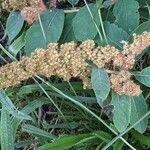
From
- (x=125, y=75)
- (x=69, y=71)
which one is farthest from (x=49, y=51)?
(x=125, y=75)

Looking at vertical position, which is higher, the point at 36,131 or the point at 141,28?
the point at 141,28

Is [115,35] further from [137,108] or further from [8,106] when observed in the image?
[8,106]

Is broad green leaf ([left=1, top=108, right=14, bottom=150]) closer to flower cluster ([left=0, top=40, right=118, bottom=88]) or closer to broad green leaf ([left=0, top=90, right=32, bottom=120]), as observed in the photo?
broad green leaf ([left=0, top=90, right=32, bottom=120])

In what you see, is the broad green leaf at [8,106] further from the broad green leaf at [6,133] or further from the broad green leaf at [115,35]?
the broad green leaf at [115,35]

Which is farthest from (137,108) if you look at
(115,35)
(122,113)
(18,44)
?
(18,44)

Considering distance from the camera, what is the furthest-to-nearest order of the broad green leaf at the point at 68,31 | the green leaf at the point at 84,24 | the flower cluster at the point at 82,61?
the broad green leaf at the point at 68,31
the green leaf at the point at 84,24
the flower cluster at the point at 82,61

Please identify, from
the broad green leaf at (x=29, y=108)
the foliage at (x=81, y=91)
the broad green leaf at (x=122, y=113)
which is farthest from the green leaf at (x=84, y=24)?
the broad green leaf at (x=29, y=108)

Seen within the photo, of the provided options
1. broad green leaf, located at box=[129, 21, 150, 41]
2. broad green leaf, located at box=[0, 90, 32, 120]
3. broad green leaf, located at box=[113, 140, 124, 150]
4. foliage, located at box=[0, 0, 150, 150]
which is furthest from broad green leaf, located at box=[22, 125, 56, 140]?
broad green leaf, located at box=[129, 21, 150, 41]
